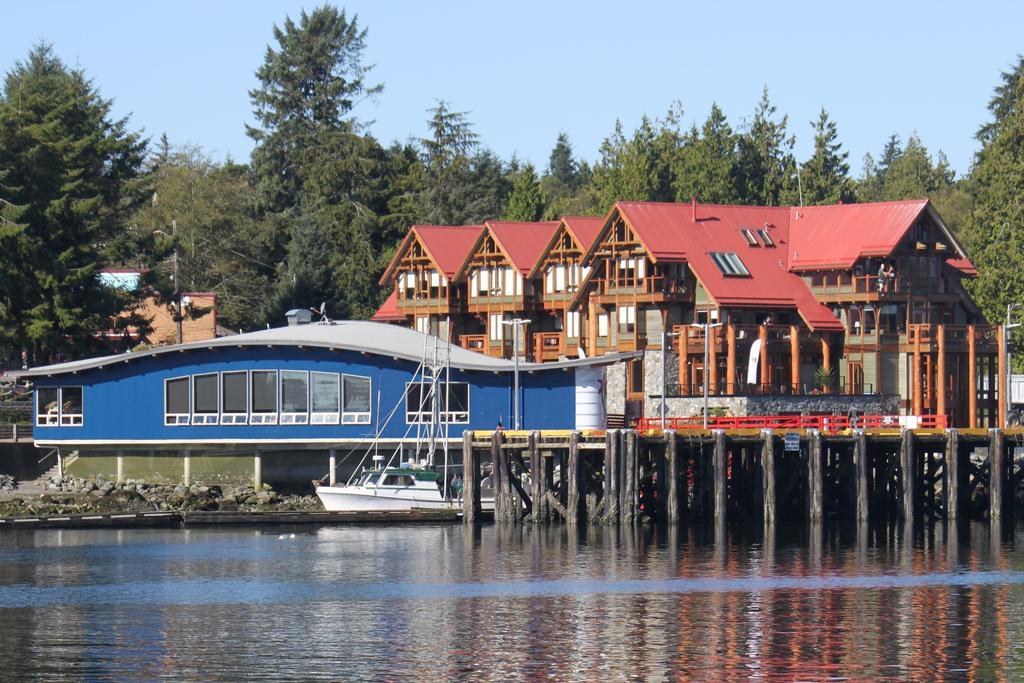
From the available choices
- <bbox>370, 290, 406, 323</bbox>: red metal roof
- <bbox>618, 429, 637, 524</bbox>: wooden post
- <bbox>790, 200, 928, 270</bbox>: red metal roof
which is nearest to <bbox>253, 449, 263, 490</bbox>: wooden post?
<bbox>618, 429, 637, 524</bbox>: wooden post

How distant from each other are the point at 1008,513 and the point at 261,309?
2436 inches

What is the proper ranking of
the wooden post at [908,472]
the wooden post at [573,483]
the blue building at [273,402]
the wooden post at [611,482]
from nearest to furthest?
the wooden post at [611,482] → the wooden post at [573,483] → the wooden post at [908,472] → the blue building at [273,402]

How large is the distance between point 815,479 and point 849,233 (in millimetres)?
27090

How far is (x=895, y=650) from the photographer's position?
51.7 metres

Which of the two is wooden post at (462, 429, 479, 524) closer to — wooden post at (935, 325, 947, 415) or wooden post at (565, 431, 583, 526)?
wooden post at (565, 431, 583, 526)

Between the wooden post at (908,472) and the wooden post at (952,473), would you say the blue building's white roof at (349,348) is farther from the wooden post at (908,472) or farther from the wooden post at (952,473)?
the wooden post at (952,473)

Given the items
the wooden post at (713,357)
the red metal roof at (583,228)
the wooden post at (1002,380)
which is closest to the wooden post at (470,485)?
the wooden post at (713,357)

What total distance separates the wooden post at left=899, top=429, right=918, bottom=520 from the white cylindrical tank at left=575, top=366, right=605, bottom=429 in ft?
44.4

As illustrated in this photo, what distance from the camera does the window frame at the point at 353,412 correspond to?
285ft

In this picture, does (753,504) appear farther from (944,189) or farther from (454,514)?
(944,189)

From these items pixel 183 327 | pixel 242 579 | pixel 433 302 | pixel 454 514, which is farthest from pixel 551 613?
pixel 183 327

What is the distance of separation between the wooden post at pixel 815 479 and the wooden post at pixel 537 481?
34.7 ft

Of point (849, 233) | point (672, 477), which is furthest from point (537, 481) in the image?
point (849, 233)

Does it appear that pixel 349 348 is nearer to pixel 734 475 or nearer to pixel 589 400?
pixel 589 400
